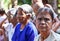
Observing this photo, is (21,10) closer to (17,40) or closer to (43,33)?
(17,40)

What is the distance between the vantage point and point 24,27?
364 cm

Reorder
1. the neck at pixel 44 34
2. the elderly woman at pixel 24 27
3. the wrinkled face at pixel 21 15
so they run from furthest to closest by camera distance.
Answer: the wrinkled face at pixel 21 15 < the elderly woman at pixel 24 27 < the neck at pixel 44 34

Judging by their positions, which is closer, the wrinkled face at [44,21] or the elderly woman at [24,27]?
the wrinkled face at [44,21]

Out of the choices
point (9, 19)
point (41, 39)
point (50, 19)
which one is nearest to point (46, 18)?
point (50, 19)

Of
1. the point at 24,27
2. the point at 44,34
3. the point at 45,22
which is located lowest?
the point at 24,27

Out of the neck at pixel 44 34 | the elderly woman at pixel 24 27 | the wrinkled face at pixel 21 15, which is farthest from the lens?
the wrinkled face at pixel 21 15

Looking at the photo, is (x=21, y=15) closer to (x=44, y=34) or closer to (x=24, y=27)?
(x=24, y=27)

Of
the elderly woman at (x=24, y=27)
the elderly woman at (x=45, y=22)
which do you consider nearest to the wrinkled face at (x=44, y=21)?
the elderly woman at (x=45, y=22)

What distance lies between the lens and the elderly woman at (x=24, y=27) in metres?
3.51

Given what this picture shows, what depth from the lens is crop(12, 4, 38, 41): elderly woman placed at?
3.51m

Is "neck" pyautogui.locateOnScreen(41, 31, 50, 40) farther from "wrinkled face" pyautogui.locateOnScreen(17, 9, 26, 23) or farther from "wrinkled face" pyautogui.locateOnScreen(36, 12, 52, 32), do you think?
"wrinkled face" pyautogui.locateOnScreen(17, 9, 26, 23)

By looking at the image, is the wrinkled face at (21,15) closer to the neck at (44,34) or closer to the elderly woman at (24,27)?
the elderly woman at (24,27)

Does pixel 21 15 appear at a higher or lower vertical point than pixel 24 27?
higher

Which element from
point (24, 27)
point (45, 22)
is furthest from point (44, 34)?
point (24, 27)
